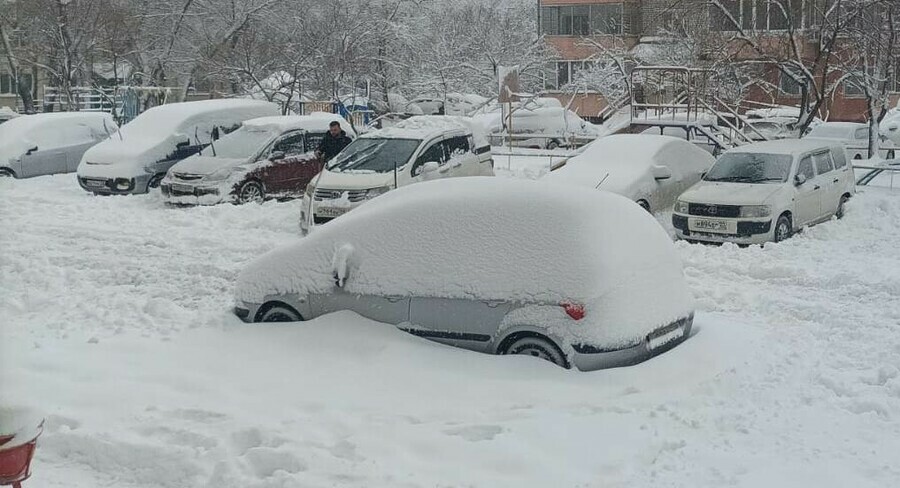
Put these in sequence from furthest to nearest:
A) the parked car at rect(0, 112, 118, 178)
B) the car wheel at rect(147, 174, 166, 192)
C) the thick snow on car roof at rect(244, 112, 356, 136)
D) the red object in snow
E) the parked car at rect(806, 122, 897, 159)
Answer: the parked car at rect(806, 122, 897, 159) → the parked car at rect(0, 112, 118, 178) → the car wheel at rect(147, 174, 166, 192) → the thick snow on car roof at rect(244, 112, 356, 136) → the red object in snow

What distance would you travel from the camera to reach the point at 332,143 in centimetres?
1689

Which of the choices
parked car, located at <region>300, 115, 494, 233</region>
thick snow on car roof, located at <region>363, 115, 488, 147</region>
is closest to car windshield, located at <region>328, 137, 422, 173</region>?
parked car, located at <region>300, 115, 494, 233</region>

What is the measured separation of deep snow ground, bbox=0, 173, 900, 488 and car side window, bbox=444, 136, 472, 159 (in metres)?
6.68

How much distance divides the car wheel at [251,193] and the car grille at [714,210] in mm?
7325

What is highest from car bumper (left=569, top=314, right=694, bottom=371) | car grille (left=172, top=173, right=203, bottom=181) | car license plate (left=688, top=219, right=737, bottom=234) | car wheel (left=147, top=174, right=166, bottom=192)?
car grille (left=172, top=173, right=203, bottom=181)

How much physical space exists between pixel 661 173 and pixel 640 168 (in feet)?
1.09

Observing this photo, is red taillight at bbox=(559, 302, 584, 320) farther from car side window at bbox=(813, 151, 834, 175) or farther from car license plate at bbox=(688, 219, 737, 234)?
car side window at bbox=(813, 151, 834, 175)

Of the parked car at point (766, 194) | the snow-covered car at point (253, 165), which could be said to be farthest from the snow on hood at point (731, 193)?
the snow-covered car at point (253, 165)

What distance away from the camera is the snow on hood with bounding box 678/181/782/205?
13469 mm

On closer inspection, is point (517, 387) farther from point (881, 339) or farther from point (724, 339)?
point (881, 339)

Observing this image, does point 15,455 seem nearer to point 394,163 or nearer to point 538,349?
point 538,349

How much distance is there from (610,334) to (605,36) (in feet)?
145

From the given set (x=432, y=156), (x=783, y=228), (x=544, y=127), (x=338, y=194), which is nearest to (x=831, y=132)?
(x=544, y=127)

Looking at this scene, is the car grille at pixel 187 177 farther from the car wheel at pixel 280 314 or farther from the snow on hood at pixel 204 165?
the car wheel at pixel 280 314
